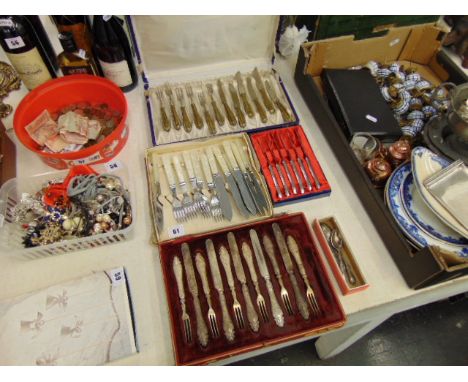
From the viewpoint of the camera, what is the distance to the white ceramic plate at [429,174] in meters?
0.66

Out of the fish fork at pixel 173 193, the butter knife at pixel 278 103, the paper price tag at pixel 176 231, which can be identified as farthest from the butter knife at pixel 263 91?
the paper price tag at pixel 176 231

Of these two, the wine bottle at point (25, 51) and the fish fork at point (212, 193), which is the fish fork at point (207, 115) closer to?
the fish fork at point (212, 193)

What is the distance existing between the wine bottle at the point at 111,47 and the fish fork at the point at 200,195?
0.35 metres

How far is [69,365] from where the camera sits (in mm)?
622

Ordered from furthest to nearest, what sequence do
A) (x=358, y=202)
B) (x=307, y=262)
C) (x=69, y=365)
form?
1. (x=358, y=202)
2. (x=307, y=262)
3. (x=69, y=365)

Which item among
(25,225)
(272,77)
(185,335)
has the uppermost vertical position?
(272,77)

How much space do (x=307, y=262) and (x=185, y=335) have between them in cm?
30

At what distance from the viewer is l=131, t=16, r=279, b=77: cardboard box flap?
933mm

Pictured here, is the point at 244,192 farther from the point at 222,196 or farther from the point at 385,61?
the point at 385,61

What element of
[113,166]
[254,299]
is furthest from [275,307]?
[113,166]

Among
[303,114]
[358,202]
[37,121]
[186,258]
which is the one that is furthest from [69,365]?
[303,114]

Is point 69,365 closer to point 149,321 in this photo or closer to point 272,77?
point 149,321

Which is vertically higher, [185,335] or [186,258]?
[186,258]

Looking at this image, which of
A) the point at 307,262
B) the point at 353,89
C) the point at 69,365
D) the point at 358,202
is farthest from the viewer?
the point at 353,89
